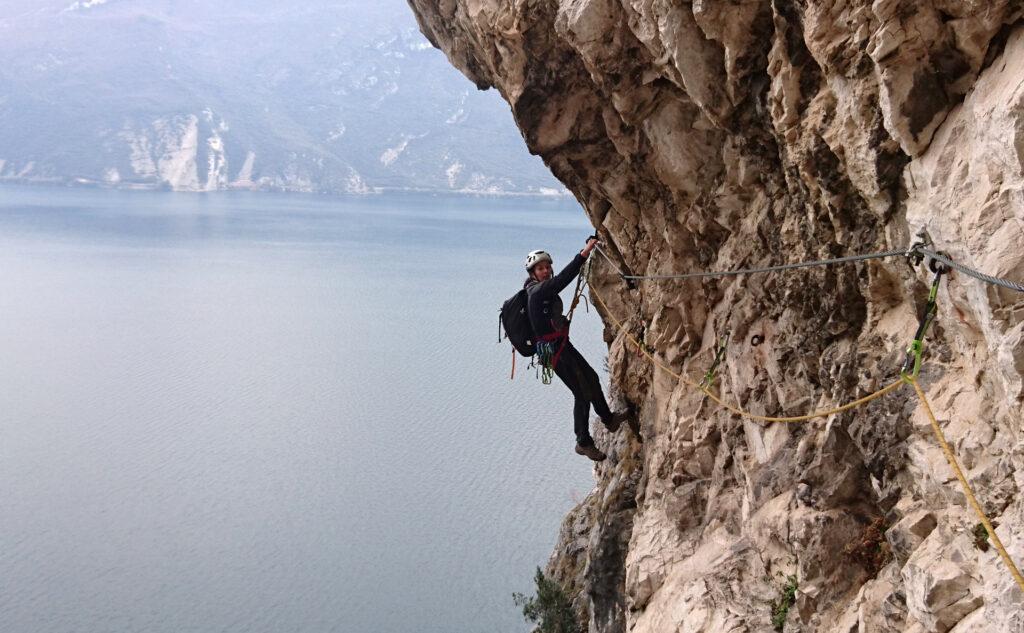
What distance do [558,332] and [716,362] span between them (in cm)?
133

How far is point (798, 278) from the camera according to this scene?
19.1 ft

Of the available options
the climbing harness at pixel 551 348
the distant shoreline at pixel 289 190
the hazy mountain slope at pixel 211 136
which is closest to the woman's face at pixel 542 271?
the climbing harness at pixel 551 348

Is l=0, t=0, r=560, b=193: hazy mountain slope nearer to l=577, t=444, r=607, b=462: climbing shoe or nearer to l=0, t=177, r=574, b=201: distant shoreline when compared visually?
l=0, t=177, r=574, b=201: distant shoreline

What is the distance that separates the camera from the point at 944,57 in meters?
3.94

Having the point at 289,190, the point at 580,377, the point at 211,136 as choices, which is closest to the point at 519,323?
the point at 580,377

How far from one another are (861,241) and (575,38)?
2665 millimetres

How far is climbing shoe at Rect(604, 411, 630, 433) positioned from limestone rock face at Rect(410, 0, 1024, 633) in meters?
0.15

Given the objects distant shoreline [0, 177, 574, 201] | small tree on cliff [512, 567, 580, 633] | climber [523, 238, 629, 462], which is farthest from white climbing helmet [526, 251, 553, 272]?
distant shoreline [0, 177, 574, 201]

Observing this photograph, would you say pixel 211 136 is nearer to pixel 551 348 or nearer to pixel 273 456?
pixel 273 456

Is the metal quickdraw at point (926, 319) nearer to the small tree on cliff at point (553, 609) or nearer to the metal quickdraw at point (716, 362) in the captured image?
the metal quickdraw at point (716, 362)

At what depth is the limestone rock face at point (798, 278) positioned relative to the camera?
12.4 feet

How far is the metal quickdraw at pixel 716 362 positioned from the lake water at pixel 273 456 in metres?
14.8

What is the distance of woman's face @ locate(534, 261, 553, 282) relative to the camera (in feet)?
24.5

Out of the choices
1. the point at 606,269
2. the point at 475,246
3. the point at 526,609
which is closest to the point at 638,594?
the point at 606,269
